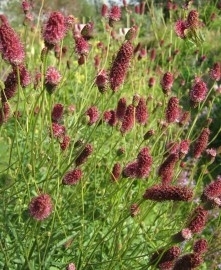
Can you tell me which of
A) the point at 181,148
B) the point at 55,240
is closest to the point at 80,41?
the point at 181,148

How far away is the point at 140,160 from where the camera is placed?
1473 millimetres

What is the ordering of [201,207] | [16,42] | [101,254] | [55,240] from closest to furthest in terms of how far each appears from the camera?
[16,42] → [201,207] → [55,240] → [101,254]

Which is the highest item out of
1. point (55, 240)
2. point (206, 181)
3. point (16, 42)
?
point (16, 42)

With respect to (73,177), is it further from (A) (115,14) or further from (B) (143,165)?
(A) (115,14)

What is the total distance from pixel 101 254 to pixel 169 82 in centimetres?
72

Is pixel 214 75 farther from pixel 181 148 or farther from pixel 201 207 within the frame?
pixel 201 207

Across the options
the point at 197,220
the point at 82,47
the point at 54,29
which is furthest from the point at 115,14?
the point at 197,220

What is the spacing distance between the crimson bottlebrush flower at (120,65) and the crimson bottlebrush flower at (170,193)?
0.36 m

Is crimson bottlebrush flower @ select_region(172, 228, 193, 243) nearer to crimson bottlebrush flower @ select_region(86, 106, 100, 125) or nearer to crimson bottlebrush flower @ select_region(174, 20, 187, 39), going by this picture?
crimson bottlebrush flower @ select_region(86, 106, 100, 125)

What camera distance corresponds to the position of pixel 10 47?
4.38ft

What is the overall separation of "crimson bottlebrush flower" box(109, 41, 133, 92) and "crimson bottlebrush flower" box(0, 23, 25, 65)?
30 cm

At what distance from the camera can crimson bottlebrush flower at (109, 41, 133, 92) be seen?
4.90 ft

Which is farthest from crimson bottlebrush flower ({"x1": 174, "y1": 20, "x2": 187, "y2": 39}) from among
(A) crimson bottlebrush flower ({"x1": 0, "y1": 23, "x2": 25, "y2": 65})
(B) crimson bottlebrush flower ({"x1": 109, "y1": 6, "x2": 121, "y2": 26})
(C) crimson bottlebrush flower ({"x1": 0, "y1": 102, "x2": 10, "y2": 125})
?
(A) crimson bottlebrush flower ({"x1": 0, "y1": 23, "x2": 25, "y2": 65})

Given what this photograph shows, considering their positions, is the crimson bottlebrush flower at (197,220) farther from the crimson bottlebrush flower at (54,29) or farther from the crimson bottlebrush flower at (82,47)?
the crimson bottlebrush flower at (82,47)
